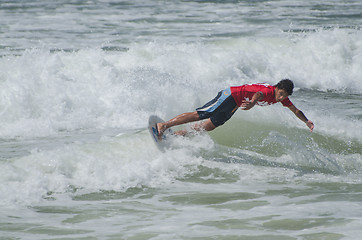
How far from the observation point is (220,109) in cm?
862

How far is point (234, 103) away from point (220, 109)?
23 cm

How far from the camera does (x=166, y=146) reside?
8.69 m

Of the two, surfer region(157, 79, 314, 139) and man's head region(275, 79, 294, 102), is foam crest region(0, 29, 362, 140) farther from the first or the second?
man's head region(275, 79, 294, 102)

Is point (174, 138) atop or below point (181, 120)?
below

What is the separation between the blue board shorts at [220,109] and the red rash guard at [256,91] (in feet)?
0.28

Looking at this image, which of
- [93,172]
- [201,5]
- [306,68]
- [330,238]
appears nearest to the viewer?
[330,238]

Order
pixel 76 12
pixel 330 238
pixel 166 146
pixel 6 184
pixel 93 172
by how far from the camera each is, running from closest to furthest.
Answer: pixel 330 238 < pixel 6 184 < pixel 93 172 < pixel 166 146 < pixel 76 12

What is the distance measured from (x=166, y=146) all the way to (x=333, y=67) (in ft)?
33.0

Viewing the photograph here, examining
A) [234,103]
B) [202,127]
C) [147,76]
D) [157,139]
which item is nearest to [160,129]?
[157,139]

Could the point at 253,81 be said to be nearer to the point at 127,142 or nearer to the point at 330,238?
the point at 127,142

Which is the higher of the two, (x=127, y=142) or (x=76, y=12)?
(x=76, y=12)

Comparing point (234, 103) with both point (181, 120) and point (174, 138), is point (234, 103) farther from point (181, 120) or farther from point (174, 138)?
point (174, 138)

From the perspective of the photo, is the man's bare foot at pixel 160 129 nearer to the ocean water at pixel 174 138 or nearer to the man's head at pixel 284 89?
the ocean water at pixel 174 138

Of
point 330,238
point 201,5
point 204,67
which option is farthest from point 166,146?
point 201,5
